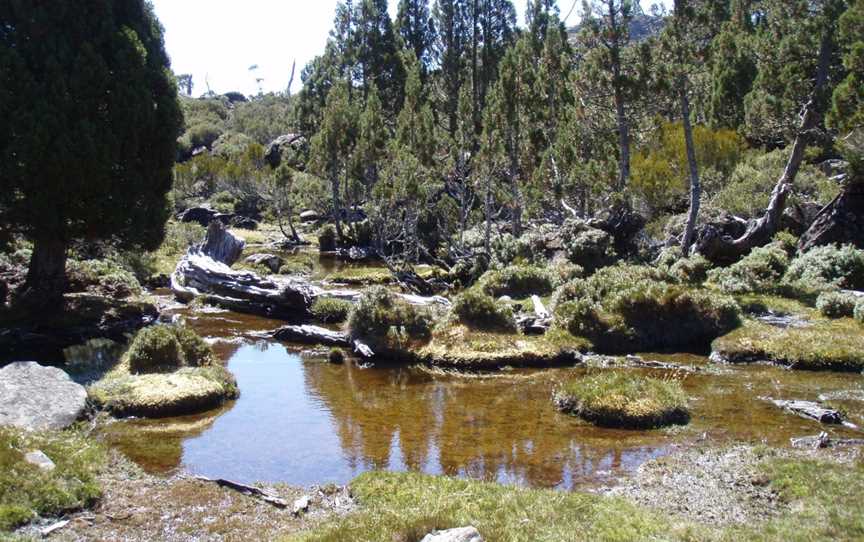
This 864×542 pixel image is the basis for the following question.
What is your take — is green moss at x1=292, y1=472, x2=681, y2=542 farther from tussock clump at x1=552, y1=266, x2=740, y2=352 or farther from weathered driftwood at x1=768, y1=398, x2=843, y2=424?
tussock clump at x1=552, y1=266, x2=740, y2=352

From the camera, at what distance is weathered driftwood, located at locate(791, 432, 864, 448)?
46.0 feet

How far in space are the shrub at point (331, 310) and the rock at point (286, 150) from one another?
5820cm

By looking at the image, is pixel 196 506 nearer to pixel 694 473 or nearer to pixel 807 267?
pixel 694 473

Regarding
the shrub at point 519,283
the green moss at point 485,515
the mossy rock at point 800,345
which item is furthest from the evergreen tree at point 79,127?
the mossy rock at point 800,345

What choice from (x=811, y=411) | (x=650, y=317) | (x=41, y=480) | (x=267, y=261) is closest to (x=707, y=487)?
(x=811, y=411)

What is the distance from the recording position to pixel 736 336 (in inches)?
883

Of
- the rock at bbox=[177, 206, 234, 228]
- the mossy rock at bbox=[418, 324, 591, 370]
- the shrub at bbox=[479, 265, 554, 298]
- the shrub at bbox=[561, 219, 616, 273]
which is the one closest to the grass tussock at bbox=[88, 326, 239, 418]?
the mossy rock at bbox=[418, 324, 591, 370]

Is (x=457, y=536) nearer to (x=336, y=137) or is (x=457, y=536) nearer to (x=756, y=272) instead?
(x=756, y=272)

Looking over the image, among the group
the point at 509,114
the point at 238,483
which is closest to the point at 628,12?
the point at 509,114

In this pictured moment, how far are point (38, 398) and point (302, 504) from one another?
23.0ft

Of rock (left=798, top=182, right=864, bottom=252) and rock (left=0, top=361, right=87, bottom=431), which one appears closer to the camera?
rock (left=0, top=361, right=87, bottom=431)

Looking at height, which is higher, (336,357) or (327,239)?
(327,239)

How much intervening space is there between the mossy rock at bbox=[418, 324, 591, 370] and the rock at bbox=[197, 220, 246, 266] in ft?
55.0

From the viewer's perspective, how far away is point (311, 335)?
2573 centimetres
